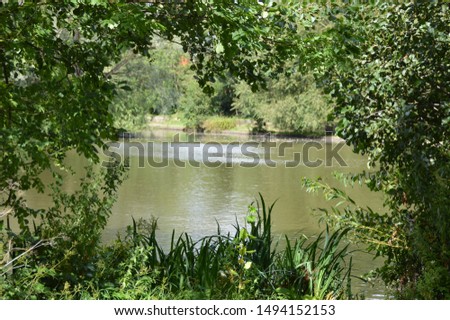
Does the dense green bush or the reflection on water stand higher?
the dense green bush

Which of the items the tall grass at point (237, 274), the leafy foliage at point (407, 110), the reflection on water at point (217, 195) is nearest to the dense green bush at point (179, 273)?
the tall grass at point (237, 274)

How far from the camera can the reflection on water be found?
10.1 meters

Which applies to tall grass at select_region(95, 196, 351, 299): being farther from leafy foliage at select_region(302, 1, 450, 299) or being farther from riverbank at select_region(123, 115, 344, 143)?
riverbank at select_region(123, 115, 344, 143)

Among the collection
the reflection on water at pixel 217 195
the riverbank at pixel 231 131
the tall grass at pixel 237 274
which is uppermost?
the tall grass at pixel 237 274

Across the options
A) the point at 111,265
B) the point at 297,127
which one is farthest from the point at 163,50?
the point at 111,265

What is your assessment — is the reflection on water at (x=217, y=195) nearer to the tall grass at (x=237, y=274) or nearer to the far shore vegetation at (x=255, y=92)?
the tall grass at (x=237, y=274)

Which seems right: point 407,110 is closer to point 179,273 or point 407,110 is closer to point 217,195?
point 179,273

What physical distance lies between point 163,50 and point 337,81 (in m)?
29.2

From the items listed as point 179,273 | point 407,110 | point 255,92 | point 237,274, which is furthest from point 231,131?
point 237,274

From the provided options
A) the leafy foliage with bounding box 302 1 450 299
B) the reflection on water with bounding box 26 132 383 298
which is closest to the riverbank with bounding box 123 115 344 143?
the reflection on water with bounding box 26 132 383 298

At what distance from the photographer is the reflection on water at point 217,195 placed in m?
10.1

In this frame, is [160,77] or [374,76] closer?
[374,76]

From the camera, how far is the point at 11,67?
4.47 meters
